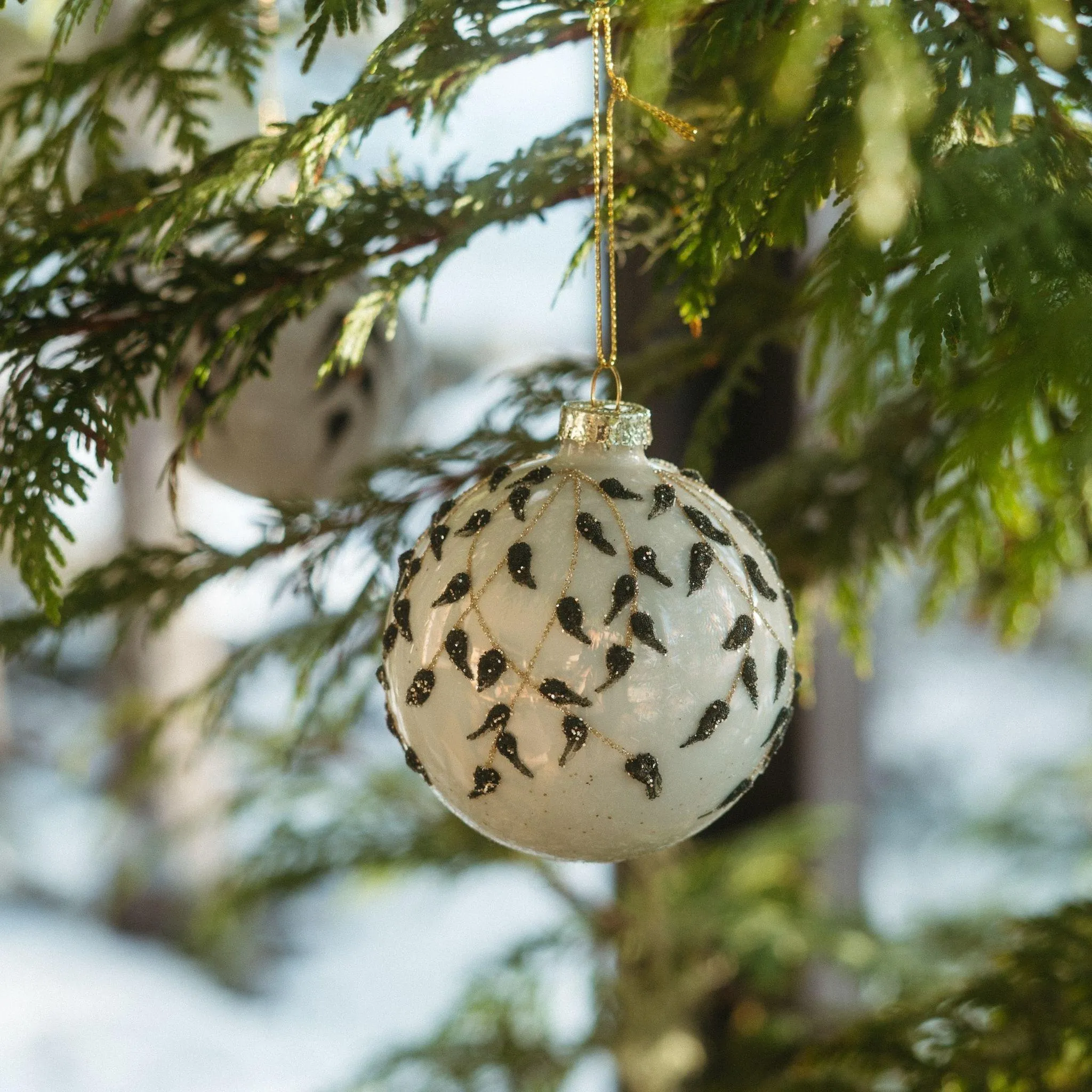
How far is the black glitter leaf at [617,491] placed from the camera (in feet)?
1.69

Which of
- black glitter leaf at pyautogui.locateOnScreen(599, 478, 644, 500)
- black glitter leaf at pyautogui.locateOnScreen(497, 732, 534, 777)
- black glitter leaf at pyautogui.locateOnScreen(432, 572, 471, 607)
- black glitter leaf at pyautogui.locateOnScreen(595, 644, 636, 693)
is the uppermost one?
black glitter leaf at pyautogui.locateOnScreen(599, 478, 644, 500)

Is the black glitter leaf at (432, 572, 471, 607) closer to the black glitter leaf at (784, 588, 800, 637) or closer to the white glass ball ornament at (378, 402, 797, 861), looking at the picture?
the white glass ball ornament at (378, 402, 797, 861)

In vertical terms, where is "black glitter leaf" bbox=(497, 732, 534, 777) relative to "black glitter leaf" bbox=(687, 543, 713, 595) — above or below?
below

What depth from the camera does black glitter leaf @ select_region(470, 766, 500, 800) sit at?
1.65 ft

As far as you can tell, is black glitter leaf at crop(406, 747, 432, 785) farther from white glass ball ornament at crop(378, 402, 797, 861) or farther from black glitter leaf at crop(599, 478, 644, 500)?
black glitter leaf at crop(599, 478, 644, 500)

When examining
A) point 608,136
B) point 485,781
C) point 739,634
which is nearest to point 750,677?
point 739,634

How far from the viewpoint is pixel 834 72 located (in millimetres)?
444

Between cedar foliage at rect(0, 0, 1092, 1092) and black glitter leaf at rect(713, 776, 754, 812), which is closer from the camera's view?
cedar foliage at rect(0, 0, 1092, 1092)

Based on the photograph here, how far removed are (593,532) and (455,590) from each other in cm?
7

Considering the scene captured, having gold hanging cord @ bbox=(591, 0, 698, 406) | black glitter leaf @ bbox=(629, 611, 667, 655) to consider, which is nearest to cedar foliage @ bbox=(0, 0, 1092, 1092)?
gold hanging cord @ bbox=(591, 0, 698, 406)

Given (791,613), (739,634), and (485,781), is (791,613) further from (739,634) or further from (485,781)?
(485,781)

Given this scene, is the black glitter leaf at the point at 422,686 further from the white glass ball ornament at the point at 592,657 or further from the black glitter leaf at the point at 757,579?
the black glitter leaf at the point at 757,579

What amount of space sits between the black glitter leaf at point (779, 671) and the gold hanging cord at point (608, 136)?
14 centimetres

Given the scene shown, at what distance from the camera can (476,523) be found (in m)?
0.52
